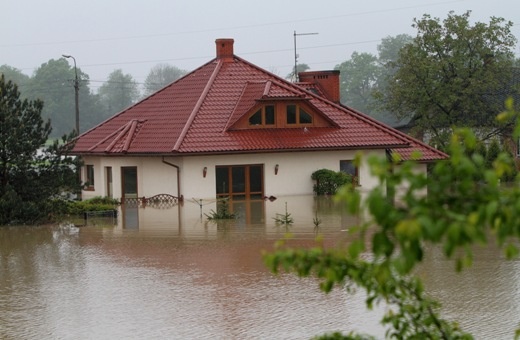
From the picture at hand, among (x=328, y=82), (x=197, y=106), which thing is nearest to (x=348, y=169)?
(x=197, y=106)

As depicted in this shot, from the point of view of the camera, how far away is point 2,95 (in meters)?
29.0

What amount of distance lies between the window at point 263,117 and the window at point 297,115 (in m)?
0.62

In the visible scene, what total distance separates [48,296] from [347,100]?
421 feet

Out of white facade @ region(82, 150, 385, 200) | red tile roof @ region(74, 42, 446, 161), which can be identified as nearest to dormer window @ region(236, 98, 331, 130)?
red tile roof @ region(74, 42, 446, 161)

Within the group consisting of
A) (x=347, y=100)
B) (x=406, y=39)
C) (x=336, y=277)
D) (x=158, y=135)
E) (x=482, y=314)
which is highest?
(x=406, y=39)

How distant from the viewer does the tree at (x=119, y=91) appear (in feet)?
561

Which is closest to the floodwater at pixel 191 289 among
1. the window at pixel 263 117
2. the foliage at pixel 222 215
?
the foliage at pixel 222 215

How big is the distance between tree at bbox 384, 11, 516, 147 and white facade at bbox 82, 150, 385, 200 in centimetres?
1208

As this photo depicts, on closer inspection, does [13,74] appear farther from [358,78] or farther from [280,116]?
[280,116]

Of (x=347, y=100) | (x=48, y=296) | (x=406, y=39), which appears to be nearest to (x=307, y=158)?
(x=48, y=296)

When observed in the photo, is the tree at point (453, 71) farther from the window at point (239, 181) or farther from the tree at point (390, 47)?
the tree at point (390, 47)

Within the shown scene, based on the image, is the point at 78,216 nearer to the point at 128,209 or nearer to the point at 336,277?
the point at 128,209

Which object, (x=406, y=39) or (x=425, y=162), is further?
(x=406, y=39)

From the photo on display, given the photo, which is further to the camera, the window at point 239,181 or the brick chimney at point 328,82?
the brick chimney at point 328,82
